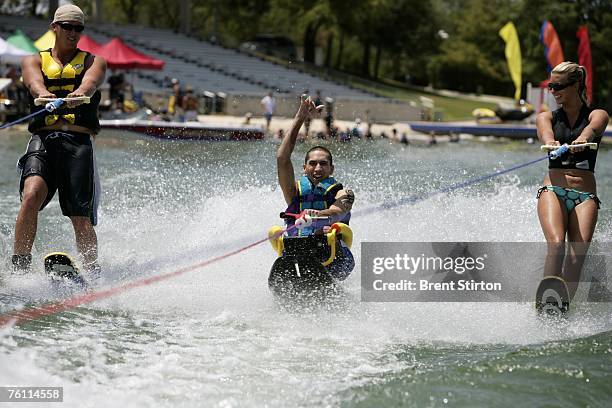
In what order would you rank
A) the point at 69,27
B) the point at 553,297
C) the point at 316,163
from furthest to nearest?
the point at 69,27 → the point at 316,163 → the point at 553,297

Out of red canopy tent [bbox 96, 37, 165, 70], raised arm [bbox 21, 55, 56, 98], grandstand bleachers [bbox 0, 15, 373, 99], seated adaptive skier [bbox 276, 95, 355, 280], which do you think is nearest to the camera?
seated adaptive skier [bbox 276, 95, 355, 280]

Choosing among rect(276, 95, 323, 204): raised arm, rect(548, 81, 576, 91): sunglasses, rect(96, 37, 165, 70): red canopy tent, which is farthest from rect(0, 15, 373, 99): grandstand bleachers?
rect(548, 81, 576, 91): sunglasses

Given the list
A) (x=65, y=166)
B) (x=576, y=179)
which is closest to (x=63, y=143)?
(x=65, y=166)

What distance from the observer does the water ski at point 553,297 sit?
5.50m

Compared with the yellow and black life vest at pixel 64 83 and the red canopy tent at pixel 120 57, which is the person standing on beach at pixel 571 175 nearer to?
the yellow and black life vest at pixel 64 83

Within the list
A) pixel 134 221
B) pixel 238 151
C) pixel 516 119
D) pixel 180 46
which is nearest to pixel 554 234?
pixel 134 221

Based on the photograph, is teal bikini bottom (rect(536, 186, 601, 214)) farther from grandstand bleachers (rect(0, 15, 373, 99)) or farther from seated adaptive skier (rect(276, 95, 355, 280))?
grandstand bleachers (rect(0, 15, 373, 99))

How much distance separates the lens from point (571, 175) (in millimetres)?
6016

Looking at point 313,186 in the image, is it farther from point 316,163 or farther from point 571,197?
point 571,197

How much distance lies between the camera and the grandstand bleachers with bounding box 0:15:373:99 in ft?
119

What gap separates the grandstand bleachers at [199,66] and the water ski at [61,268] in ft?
89.8

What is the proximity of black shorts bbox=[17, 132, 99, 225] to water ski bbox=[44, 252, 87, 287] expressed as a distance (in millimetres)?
416

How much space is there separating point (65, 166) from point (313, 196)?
178cm

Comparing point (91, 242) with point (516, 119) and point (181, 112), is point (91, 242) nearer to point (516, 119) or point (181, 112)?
point (181, 112)
